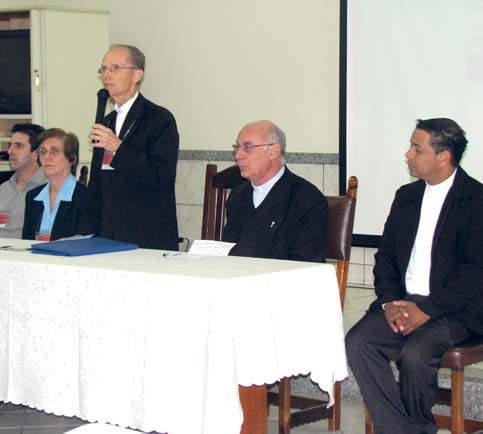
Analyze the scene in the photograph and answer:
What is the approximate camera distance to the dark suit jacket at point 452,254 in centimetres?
326

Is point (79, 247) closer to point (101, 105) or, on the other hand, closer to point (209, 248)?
point (209, 248)

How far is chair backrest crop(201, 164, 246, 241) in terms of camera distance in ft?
13.2

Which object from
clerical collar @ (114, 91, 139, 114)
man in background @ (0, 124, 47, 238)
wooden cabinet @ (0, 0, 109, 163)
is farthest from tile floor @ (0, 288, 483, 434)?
wooden cabinet @ (0, 0, 109, 163)

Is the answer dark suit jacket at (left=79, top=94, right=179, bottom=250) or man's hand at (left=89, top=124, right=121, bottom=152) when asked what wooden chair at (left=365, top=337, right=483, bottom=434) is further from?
man's hand at (left=89, top=124, right=121, bottom=152)

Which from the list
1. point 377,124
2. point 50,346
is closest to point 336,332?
point 50,346

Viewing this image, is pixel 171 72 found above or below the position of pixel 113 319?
above

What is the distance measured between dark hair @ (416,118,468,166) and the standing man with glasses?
0.97 meters

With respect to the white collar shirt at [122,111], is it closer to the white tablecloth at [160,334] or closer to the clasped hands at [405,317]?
the white tablecloth at [160,334]

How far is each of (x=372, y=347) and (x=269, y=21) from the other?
311 cm

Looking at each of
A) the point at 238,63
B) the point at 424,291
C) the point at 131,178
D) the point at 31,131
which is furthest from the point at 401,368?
the point at 238,63

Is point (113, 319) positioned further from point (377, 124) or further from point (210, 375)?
point (377, 124)

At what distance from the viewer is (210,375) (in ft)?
8.25

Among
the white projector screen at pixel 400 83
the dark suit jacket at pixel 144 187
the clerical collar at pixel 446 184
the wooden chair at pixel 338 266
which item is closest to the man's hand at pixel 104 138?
the dark suit jacket at pixel 144 187

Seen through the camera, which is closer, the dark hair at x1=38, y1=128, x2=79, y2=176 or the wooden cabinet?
the dark hair at x1=38, y1=128, x2=79, y2=176
